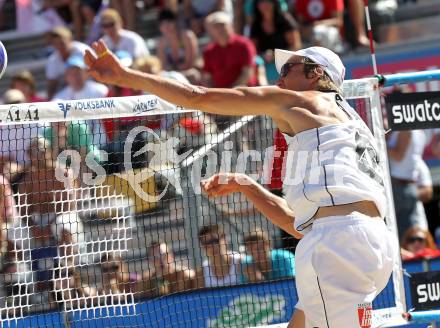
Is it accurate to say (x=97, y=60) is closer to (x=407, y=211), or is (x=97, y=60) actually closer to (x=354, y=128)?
(x=354, y=128)

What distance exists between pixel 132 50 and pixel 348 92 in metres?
4.43

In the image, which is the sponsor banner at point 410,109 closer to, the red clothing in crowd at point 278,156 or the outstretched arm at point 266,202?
the red clothing in crowd at point 278,156

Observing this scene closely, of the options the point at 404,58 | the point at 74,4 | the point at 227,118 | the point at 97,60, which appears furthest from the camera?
the point at 74,4

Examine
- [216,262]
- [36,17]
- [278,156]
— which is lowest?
[216,262]

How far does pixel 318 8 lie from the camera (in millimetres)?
11555

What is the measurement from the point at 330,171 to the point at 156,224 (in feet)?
8.34

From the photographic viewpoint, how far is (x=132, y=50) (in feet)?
36.0

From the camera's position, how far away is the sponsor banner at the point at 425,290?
7.02 meters

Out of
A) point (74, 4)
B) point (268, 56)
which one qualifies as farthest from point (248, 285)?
point (74, 4)

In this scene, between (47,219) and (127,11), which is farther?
(127,11)

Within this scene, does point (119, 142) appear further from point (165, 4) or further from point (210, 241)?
point (165, 4)

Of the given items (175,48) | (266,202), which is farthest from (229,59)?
(266,202)

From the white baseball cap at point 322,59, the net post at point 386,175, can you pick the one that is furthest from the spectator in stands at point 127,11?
the white baseball cap at point 322,59

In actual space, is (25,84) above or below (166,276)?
above
